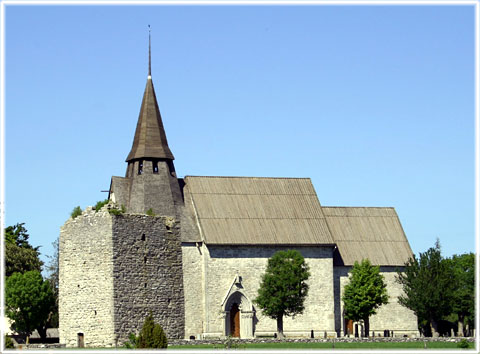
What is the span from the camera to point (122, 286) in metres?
58.6

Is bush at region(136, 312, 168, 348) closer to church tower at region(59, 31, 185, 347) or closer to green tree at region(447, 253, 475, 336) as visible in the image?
church tower at region(59, 31, 185, 347)

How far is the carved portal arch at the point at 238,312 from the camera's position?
227 feet

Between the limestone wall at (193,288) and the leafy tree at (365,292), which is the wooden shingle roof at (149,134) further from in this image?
the leafy tree at (365,292)

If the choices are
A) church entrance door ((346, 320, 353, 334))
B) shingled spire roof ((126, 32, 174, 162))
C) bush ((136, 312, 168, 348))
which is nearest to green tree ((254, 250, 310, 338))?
church entrance door ((346, 320, 353, 334))

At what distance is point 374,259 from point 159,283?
19252 mm

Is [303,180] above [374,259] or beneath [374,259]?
above

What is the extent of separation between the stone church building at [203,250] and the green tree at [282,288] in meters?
2.35

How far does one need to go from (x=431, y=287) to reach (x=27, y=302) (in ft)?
77.0

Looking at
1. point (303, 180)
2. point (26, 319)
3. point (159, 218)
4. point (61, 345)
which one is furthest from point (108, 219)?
point (303, 180)

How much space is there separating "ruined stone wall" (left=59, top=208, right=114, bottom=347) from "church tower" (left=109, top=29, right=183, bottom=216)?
872cm

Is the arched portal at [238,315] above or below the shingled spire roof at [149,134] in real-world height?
below

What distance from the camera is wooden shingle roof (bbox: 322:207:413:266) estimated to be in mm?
74688

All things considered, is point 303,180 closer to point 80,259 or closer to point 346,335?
point 346,335

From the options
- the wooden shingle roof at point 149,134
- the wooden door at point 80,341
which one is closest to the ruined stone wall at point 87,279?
the wooden door at point 80,341
